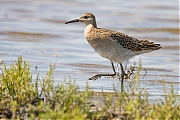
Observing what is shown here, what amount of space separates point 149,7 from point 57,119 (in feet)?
52.5

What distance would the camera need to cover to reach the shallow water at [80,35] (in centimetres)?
1159

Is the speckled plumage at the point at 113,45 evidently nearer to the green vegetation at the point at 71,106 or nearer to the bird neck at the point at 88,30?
the bird neck at the point at 88,30

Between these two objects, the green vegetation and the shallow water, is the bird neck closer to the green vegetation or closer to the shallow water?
the shallow water

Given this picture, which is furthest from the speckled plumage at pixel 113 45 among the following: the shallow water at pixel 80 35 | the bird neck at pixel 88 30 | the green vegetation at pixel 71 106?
the green vegetation at pixel 71 106

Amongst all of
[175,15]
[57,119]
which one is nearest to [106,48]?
[57,119]

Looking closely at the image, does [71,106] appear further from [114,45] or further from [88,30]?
[88,30]

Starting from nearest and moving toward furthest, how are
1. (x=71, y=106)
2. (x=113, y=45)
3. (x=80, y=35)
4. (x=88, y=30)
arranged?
(x=71, y=106)
(x=113, y=45)
(x=88, y=30)
(x=80, y=35)

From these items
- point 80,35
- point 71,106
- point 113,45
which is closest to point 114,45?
point 113,45

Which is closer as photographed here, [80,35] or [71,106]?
[71,106]

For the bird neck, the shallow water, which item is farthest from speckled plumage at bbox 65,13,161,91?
the shallow water

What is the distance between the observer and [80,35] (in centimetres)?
1630

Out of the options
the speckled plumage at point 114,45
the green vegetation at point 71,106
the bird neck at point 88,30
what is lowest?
the green vegetation at point 71,106

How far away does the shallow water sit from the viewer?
456 inches

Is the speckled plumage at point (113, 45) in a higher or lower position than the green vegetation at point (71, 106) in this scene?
higher
